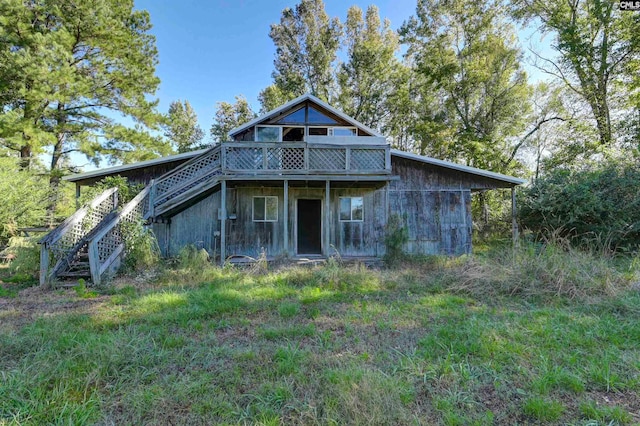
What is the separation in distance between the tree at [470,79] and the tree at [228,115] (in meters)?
15.7

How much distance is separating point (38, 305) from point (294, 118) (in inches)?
401

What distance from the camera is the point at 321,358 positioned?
10.8ft

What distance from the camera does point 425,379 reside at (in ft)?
9.55

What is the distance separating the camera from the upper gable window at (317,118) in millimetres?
12836

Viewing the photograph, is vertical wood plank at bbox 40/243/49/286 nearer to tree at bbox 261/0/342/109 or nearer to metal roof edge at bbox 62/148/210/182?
metal roof edge at bbox 62/148/210/182

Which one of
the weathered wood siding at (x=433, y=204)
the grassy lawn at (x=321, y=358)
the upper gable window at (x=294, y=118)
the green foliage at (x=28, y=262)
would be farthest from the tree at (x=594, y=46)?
the green foliage at (x=28, y=262)

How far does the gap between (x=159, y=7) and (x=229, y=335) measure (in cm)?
1955

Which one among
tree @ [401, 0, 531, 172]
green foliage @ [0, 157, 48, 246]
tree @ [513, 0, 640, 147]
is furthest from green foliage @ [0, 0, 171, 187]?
tree @ [513, 0, 640, 147]

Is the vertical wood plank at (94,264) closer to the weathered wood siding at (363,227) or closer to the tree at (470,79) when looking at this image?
the weathered wood siding at (363,227)

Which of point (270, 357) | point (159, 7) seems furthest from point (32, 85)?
point (270, 357)

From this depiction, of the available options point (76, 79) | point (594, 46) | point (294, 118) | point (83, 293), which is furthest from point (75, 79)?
point (594, 46)

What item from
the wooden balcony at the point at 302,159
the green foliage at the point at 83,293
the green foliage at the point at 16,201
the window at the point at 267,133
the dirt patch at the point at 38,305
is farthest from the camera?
the window at the point at 267,133

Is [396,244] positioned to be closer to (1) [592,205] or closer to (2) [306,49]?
(1) [592,205]

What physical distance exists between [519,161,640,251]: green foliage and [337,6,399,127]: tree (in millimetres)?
14710
